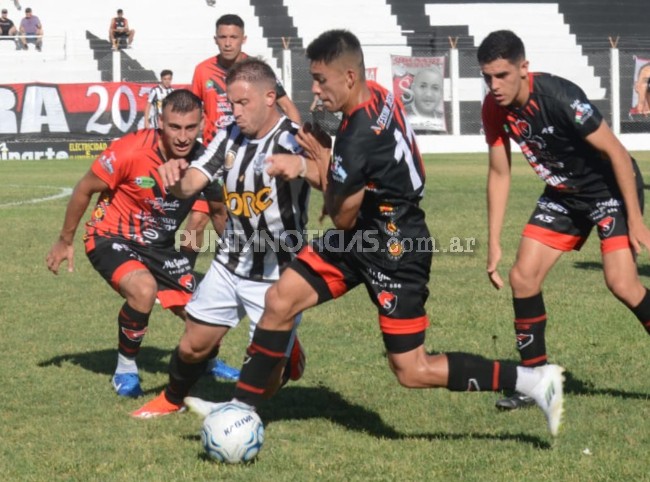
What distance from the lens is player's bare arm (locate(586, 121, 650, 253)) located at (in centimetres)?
577

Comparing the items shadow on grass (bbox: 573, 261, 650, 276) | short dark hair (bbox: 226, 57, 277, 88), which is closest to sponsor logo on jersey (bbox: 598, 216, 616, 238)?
short dark hair (bbox: 226, 57, 277, 88)

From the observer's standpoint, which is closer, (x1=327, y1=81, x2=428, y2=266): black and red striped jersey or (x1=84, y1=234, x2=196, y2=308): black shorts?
(x1=327, y1=81, x2=428, y2=266): black and red striped jersey

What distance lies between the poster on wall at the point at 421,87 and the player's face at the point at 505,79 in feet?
88.3

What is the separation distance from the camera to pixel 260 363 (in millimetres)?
5371

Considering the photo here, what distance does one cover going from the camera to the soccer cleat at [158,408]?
237 inches

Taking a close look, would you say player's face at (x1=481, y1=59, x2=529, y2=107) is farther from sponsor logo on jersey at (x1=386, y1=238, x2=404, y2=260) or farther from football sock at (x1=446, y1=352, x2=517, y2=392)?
football sock at (x1=446, y1=352, x2=517, y2=392)

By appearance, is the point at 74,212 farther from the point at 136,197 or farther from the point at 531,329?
the point at 531,329

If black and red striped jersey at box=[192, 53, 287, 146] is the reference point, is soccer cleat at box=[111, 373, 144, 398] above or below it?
below

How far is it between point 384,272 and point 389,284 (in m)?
0.06

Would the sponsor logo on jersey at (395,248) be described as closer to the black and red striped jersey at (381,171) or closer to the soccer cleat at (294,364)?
the black and red striped jersey at (381,171)

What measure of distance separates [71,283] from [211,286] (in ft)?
17.3

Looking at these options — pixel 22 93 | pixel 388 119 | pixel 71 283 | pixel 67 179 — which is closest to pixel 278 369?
pixel 388 119

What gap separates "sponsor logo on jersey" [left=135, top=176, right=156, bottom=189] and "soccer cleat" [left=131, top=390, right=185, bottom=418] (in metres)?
1.41

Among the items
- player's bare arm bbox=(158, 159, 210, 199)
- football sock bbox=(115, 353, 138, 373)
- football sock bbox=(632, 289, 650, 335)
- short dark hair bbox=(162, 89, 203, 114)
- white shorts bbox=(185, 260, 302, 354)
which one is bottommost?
football sock bbox=(115, 353, 138, 373)
